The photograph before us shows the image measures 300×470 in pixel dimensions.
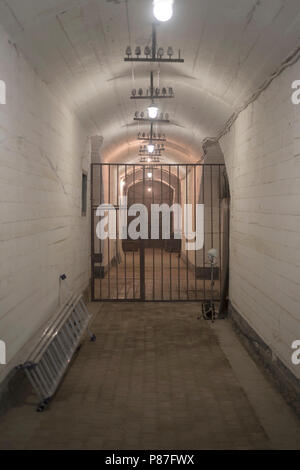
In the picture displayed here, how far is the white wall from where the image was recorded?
4676 mm

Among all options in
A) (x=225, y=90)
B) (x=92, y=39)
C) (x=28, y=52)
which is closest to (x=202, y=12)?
(x=92, y=39)

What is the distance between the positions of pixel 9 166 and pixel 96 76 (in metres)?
2.90

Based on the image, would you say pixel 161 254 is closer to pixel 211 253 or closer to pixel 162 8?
pixel 211 253

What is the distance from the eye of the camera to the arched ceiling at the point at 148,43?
428 cm

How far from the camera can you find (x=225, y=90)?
6.90 metres

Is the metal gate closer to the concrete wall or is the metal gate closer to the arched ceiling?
the arched ceiling

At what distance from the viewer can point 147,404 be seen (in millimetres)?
Result: 4906

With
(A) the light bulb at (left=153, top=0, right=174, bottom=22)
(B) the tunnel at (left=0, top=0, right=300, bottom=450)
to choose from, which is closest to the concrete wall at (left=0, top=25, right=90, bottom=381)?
(B) the tunnel at (left=0, top=0, right=300, bottom=450)

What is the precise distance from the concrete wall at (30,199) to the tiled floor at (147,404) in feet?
2.58

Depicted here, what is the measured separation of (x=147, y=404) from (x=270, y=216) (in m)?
2.69

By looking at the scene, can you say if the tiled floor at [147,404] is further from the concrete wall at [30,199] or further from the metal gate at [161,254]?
the metal gate at [161,254]

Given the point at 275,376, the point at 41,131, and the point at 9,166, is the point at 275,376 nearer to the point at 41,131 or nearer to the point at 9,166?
the point at 9,166

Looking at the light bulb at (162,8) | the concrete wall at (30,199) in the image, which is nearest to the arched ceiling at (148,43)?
the concrete wall at (30,199)

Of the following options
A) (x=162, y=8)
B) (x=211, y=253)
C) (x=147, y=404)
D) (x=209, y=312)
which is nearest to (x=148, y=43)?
(x=162, y=8)
